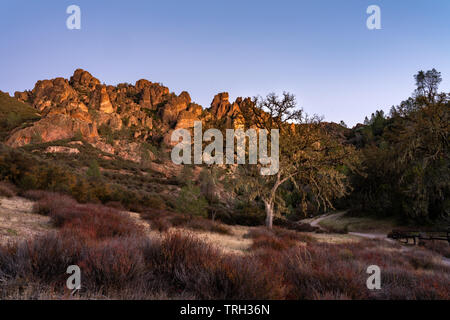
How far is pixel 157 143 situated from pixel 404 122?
112m

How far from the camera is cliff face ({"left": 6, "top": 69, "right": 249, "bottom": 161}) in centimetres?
8328

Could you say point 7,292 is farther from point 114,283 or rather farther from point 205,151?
point 205,151

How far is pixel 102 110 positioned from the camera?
122625 millimetres

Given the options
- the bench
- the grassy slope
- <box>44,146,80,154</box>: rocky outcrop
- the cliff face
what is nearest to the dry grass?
the bench

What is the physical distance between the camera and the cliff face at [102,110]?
83275 mm

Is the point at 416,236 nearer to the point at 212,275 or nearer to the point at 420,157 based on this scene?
the point at 420,157

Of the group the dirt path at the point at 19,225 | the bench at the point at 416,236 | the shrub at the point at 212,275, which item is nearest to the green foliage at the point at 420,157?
the bench at the point at 416,236

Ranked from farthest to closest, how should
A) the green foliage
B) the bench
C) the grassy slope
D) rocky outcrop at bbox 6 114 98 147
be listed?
rocky outcrop at bbox 6 114 98 147 → the grassy slope → the green foliage → the bench

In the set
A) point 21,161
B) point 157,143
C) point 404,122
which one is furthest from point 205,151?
point 157,143

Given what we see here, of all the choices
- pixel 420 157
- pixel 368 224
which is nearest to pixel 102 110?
pixel 368 224

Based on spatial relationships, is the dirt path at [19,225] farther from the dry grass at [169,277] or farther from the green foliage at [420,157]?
the green foliage at [420,157]

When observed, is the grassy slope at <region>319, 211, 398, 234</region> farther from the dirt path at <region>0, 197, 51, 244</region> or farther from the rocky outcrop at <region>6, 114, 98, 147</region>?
the rocky outcrop at <region>6, 114, 98, 147</region>
